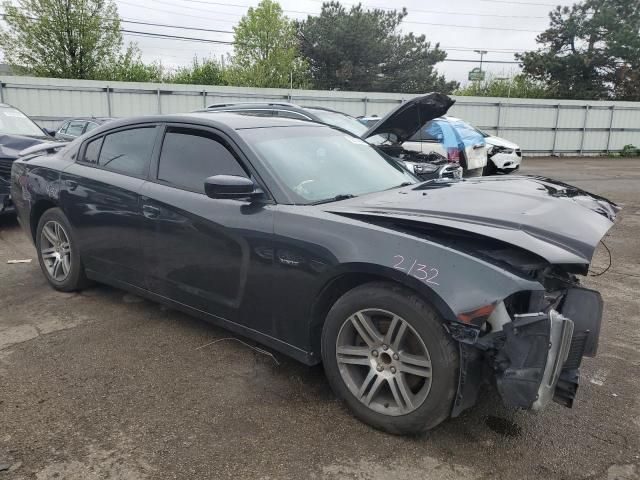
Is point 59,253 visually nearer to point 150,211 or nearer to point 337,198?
point 150,211

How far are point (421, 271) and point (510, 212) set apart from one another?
0.71m

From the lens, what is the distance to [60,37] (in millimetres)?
25969

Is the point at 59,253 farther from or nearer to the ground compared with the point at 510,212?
nearer to the ground

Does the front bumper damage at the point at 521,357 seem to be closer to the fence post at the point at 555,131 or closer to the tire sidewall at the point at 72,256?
the tire sidewall at the point at 72,256

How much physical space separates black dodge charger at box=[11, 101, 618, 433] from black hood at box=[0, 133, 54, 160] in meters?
3.24

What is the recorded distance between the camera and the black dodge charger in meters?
2.39

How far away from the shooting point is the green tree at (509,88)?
37.4 metres

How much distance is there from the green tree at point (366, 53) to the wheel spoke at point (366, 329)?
4051cm

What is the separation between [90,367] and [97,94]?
53.3ft

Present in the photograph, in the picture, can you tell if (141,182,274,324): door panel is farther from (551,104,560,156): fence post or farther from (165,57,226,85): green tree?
(165,57,226,85): green tree

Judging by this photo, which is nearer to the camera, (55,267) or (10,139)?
(55,267)

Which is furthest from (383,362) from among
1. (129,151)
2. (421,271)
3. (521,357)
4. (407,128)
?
(407,128)

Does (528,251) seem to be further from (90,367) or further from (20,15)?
(20,15)

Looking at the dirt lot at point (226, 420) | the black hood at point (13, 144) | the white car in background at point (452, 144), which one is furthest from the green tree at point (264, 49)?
the dirt lot at point (226, 420)
